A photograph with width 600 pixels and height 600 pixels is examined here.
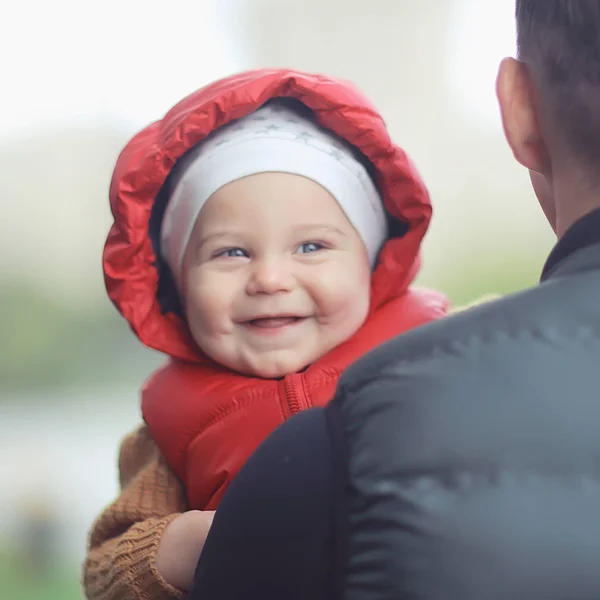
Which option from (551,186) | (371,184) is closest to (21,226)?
(371,184)

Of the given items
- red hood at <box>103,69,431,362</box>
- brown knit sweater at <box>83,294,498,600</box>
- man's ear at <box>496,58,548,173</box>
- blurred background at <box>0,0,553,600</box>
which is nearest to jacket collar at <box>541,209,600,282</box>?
man's ear at <box>496,58,548,173</box>

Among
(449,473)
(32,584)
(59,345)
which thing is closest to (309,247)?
(449,473)

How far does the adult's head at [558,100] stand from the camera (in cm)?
53

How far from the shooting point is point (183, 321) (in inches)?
43.0

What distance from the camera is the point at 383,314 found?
41.9 inches

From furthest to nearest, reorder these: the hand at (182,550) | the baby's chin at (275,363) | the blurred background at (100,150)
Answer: the blurred background at (100,150) → the baby's chin at (275,363) → the hand at (182,550)

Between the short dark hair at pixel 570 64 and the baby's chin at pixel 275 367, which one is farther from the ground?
the short dark hair at pixel 570 64

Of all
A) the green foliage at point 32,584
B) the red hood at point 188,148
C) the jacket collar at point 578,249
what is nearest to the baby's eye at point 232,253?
the red hood at point 188,148

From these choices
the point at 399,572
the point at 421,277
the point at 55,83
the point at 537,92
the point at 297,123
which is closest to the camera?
the point at 399,572

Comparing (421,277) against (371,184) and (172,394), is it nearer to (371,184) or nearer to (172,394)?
(371,184)

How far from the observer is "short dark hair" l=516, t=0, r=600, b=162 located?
524 millimetres

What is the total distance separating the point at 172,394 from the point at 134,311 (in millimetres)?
115

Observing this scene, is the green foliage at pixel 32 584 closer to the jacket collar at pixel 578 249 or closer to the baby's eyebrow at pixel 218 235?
the baby's eyebrow at pixel 218 235

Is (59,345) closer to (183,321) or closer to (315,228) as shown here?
(183,321)
